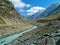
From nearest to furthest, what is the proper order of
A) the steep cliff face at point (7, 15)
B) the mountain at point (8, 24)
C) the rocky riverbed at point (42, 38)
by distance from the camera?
the rocky riverbed at point (42, 38)
the mountain at point (8, 24)
the steep cliff face at point (7, 15)

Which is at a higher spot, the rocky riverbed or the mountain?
the mountain

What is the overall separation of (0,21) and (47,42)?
9600 cm

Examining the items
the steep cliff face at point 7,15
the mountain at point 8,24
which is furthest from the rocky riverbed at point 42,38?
the steep cliff face at point 7,15

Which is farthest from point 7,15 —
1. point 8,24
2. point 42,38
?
point 42,38

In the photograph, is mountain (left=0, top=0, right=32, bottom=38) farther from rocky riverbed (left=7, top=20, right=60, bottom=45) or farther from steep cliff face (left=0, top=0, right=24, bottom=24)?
rocky riverbed (left=7, top=20, right=60, bottom=45)

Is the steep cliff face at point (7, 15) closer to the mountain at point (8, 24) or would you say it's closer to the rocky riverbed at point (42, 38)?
the mountain at point (8, 24)

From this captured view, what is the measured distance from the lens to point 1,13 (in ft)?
460

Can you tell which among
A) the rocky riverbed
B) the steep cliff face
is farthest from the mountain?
the rocky riverbed

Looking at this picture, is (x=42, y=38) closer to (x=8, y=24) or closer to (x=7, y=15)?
(x=8, y=24)

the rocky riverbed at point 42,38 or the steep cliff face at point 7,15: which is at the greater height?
the steep cliff face at point 7,15

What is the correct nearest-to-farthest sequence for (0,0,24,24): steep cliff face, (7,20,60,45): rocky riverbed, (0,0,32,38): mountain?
1. (7,20,60,45): rocky riverbed
2. (0,0,32,38): mountain
3. (0,0,24,24): steep cliff face

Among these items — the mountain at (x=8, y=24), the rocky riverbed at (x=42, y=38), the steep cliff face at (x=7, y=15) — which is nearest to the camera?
the rocky riverbed at (x=42, y=38)

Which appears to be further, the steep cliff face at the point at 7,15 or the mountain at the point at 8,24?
the steep cliff face at the point at 7,15

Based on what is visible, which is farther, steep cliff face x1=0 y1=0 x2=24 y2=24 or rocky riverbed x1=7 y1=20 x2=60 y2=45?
steep cliff face x1=0 y1=0 x2=24 y2=24
